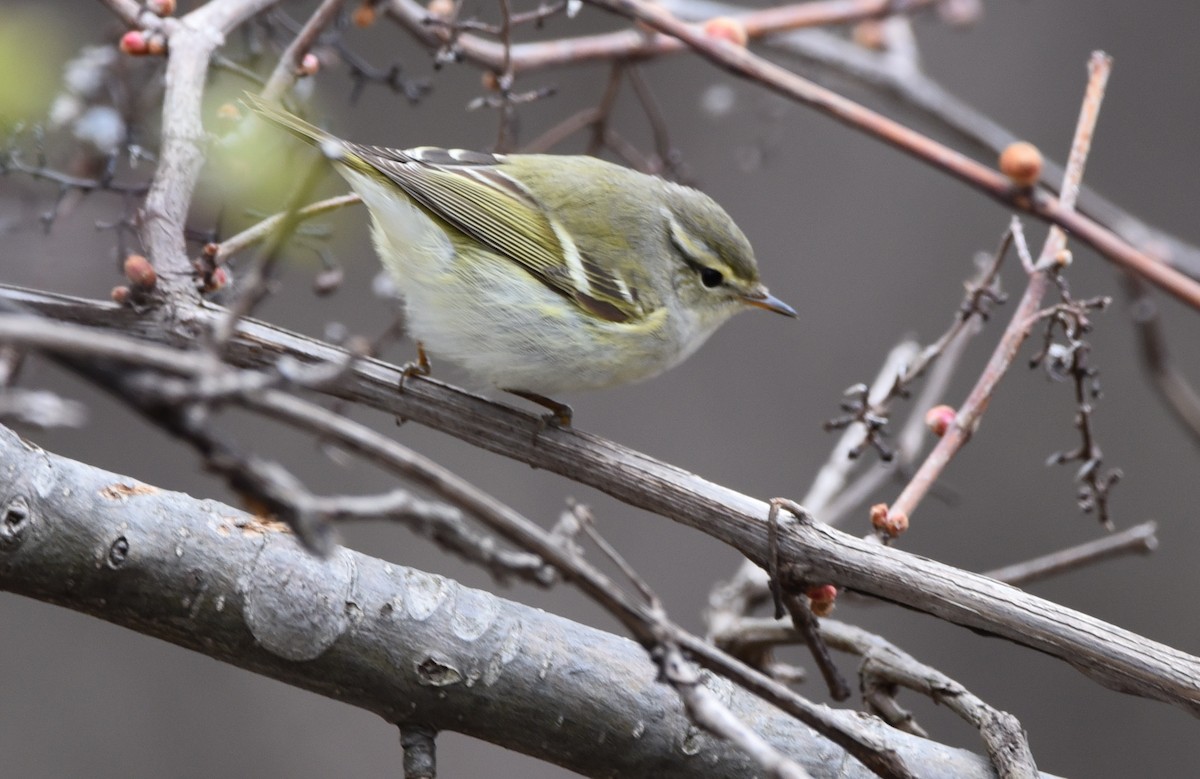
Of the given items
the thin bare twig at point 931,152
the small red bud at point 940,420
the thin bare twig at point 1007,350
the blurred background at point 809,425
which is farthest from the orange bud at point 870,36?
the small red bud at point 940,420

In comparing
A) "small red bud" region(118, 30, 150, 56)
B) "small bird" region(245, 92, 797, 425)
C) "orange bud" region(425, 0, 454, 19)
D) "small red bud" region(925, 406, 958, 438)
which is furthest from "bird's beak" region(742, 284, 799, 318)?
"small red bud" region(118, 30, 150, 56)

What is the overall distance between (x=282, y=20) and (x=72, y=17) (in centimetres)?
168

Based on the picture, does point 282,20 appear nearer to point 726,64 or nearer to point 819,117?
point 726,64

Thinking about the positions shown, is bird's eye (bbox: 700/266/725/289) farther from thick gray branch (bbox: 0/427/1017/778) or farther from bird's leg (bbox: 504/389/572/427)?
thick gray branch (bbox: 0/427/1017/778)

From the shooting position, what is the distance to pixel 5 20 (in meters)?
1.70

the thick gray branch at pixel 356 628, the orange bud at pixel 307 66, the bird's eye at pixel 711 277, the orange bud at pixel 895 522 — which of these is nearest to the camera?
the thick gray branch at pixel 356 628

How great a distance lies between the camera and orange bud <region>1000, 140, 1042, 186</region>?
193 cm

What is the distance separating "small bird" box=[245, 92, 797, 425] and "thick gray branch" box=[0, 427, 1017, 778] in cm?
75

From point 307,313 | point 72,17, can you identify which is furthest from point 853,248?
point 72,17

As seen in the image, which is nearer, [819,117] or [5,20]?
[5,20]

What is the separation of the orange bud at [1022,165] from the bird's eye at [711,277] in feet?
2.79

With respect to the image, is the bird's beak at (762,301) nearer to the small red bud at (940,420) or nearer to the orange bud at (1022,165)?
the small red bud at (940,420)

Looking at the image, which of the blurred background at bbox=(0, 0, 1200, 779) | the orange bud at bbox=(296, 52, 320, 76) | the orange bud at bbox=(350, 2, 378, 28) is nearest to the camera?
the orange bud at bbox=(296, 52, 320, 76)

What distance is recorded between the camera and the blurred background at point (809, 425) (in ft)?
13.4
